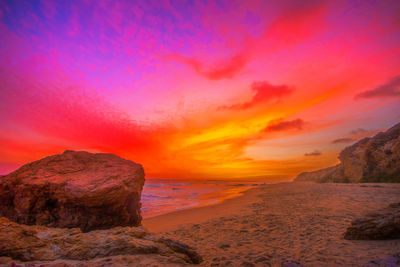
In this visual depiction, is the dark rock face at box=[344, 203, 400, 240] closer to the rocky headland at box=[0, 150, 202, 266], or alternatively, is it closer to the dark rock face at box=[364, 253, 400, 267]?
the dark rock face at box=[364, 253, 400, 267]

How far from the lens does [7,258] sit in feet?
9.95

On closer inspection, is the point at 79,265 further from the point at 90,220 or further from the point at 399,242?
the point at 399,242

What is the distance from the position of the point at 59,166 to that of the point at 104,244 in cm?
439

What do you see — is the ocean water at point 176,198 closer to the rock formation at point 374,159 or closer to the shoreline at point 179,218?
the shoreline at point 179,218

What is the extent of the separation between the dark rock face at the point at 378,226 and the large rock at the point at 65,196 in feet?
25.0

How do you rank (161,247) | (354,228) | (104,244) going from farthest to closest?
1. (354,228)
2. (161,247)
3. (104,244)

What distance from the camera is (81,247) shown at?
3.80 metres

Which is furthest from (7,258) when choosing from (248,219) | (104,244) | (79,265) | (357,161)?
Answer: (357,161)

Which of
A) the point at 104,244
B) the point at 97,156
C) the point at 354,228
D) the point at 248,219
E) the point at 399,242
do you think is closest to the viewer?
the point at 104,244

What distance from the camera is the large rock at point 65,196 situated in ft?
18.8

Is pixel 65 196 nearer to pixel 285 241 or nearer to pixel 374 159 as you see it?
pixel 285 241

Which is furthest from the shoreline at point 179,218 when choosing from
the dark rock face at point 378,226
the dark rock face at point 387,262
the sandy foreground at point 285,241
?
the dark rock face at point 387,262

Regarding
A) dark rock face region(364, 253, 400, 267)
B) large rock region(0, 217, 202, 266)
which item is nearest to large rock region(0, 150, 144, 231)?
large rock region(0, 217, 202, 266)

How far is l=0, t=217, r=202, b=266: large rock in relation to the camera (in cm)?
331
